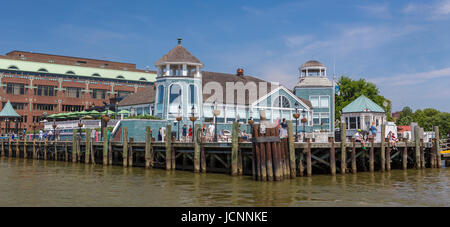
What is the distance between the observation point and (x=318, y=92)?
53.0 m

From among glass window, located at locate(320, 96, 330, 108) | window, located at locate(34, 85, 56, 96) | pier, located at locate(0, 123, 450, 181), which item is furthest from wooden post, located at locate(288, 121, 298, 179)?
window, located at locate(34, 85, 56, 96)

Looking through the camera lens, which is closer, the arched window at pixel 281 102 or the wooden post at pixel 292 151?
the wooden post at pixel 292 151

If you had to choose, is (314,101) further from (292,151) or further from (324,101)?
(292,151)

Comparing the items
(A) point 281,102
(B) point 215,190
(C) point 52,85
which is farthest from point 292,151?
(C) point 52,85

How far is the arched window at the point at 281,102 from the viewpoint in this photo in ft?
162

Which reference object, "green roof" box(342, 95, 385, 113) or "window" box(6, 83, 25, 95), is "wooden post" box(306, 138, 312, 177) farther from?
"window" box(6, 83, 25, 95)

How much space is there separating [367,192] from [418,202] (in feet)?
8.44

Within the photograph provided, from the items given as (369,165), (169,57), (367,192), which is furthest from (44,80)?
(367,192)

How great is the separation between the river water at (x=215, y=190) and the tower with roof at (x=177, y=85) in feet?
56.2

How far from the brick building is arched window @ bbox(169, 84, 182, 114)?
39.9m

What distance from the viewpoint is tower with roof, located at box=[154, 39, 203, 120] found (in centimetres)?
4256

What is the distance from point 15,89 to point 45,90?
468 centimetres

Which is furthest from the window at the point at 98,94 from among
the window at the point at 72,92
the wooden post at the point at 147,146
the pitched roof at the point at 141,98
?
the wooden post at the point at 147,146

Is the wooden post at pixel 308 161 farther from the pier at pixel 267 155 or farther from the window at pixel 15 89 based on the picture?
the window at pixel 15 89
